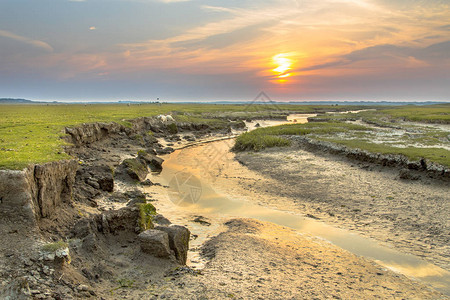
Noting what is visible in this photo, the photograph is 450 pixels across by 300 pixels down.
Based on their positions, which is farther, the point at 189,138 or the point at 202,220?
the point at 189,138

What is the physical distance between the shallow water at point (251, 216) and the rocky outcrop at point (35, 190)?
16.6ft

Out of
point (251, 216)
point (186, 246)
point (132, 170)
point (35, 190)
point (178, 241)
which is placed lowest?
point (251, 216)

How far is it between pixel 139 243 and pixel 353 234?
875 centimetres

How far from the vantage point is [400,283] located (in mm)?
8836

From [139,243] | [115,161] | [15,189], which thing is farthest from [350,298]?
[115,161]

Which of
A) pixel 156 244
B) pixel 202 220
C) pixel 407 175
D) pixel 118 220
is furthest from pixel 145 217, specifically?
pixel 407 175

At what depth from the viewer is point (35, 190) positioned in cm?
950

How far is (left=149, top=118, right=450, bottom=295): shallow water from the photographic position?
9784 millimetres

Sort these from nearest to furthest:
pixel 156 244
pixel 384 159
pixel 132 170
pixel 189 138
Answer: pixel 156 244 → pixel 132 170 → pixel 384 159 → pixel 189 138

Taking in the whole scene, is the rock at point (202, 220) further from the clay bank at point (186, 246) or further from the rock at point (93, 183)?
the rock at point (93, 183)

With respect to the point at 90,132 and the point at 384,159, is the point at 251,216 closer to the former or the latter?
the point at 384,159

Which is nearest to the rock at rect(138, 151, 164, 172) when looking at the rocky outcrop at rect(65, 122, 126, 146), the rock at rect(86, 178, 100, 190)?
the rocky outcrop at rect(65, 122, 126, 146)

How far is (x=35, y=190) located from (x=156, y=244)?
14.3ft

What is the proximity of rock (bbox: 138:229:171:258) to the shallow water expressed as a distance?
1399mm
